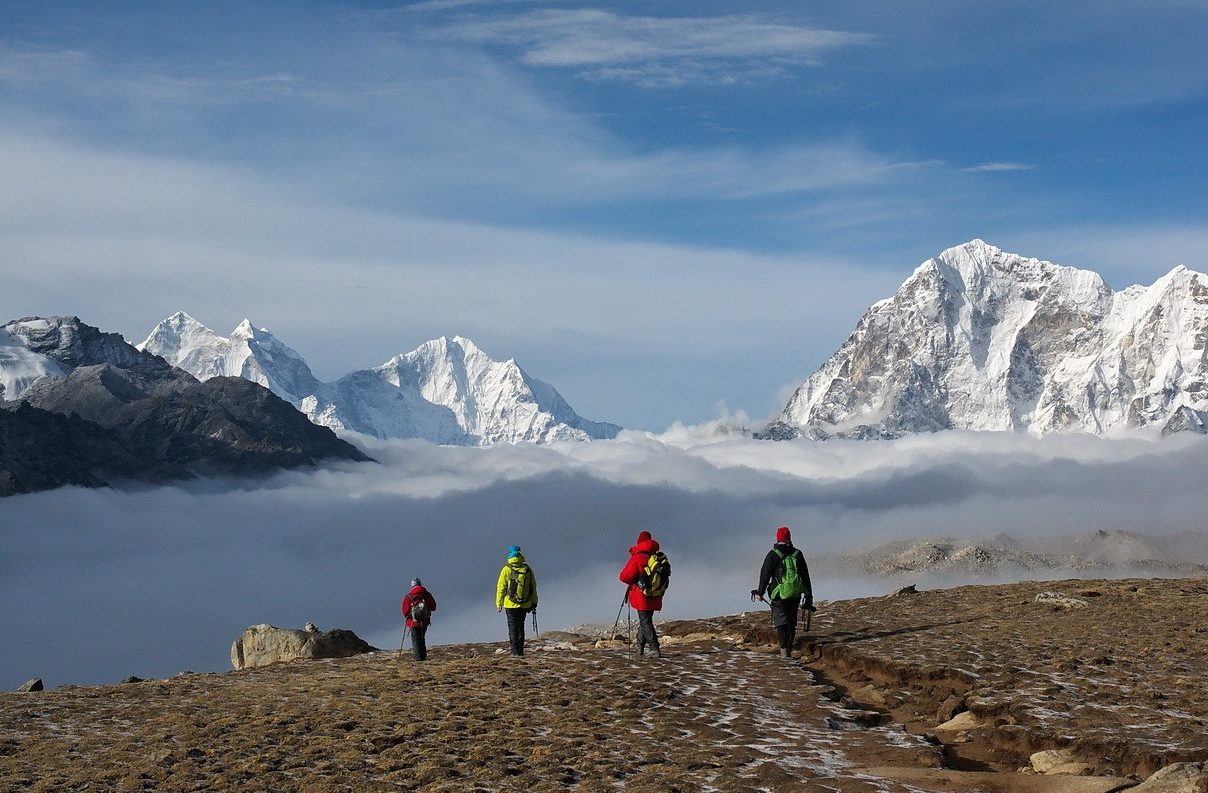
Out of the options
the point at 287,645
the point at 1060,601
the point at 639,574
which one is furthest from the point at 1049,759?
the point at 287,645

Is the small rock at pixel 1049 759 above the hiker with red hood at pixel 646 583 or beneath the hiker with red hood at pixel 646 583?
beneath

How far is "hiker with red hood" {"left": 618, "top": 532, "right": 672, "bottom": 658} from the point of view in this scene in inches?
1276

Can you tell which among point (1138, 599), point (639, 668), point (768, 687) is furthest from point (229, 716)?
point (1138, 599)

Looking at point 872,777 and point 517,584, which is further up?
point 517,584

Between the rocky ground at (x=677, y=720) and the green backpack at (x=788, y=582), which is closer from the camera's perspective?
the rocky ground at (x=677, y=720)

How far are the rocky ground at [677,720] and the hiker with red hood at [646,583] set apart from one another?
0.92m

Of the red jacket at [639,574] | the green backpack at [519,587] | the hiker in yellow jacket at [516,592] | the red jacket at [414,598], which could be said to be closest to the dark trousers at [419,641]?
the red jacket at [414,598]

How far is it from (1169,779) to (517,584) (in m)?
20.1

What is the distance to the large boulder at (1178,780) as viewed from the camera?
1694cm

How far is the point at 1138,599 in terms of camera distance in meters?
40.5

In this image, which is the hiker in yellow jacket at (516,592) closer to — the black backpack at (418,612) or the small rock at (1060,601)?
the black backpack at (418,612)

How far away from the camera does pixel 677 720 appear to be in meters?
23.6

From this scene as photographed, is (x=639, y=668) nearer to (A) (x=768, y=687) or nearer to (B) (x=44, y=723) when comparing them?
(A) (x=768, y=687)

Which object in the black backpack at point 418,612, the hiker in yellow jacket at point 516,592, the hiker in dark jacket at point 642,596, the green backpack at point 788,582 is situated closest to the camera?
the hiker in dark jacket at point 642,596
